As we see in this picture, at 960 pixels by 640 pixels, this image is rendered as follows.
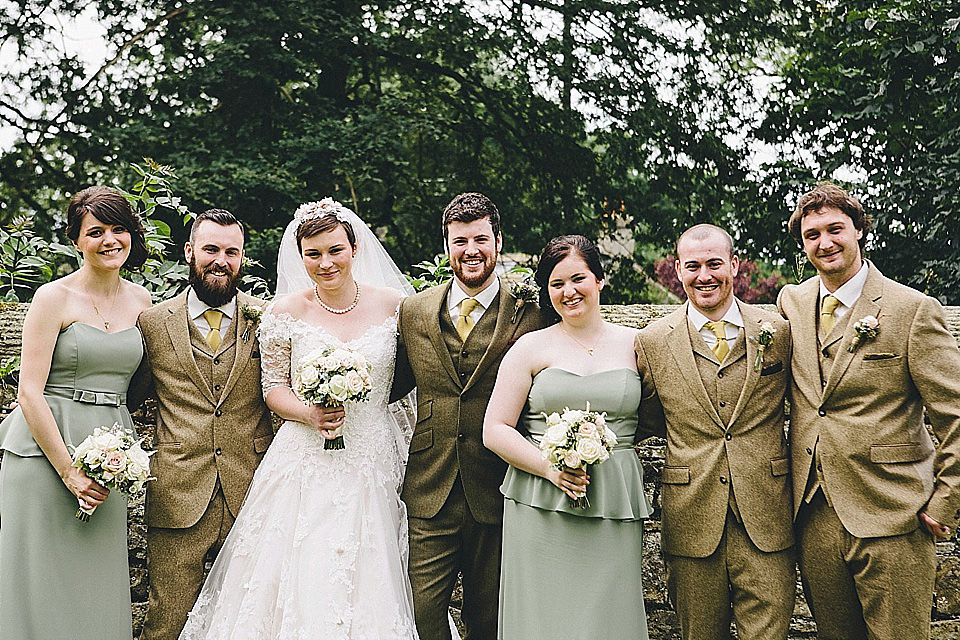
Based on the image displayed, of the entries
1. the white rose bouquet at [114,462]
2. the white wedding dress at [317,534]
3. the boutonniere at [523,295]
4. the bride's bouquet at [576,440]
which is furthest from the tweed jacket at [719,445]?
the white rose bouquet at [114,462]

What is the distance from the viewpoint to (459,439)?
404 centimetres

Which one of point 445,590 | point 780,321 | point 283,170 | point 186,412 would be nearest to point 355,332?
point 186,412

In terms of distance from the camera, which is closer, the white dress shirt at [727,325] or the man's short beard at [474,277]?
the white dress shirt at [727,325]

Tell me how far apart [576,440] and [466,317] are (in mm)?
946

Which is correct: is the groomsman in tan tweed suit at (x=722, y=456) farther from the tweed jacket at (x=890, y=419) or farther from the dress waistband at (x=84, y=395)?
the dress waistband at (x=84, y=395)

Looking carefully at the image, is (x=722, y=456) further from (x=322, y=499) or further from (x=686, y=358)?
(x=322, y=499)

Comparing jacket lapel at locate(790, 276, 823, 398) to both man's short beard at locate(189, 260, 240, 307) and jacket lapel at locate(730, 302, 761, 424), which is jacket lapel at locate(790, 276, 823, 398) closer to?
jacket lapel at locate(730, 302, 761, 424)

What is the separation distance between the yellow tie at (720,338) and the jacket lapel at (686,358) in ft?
0.09

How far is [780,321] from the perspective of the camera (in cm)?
388

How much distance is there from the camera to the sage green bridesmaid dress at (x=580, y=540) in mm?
3656

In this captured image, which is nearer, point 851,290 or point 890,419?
point 890,419

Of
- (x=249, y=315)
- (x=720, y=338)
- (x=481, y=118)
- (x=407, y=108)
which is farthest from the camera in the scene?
(x=481, y=118)

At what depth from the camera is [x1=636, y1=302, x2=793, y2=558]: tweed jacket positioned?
12.0ft

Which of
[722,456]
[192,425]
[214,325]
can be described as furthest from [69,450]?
[722,456]
